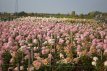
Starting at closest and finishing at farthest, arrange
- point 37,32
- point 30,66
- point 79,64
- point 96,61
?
point 30,66, point 96,61, point 79,64, point 37,32

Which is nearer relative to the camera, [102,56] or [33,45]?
[102,56]

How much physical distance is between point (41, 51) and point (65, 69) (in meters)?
0.92

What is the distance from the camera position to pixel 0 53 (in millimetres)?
7637

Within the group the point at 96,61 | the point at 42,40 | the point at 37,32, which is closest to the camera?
the point at 96,61

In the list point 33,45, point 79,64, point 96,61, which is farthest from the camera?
point 33,45

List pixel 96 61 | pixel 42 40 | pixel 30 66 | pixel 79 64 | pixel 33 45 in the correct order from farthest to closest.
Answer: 1. pixel 42 40
2. pixel 33 45
3. pixel 79 64
4. pixel 96 61
5. pixel 30 66

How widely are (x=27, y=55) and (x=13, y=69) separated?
564 mm

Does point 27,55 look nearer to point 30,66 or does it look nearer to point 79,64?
point 30,66

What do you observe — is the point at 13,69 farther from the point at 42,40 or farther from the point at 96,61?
the point at 42,40

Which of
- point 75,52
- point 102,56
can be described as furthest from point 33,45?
point 102,56

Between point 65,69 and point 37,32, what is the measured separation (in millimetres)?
4065

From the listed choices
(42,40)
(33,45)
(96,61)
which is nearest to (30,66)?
(96,61)

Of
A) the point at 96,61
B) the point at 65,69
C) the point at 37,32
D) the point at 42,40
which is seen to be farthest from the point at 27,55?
the point at 37,32

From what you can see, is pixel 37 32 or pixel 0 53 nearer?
pixel 0 53
